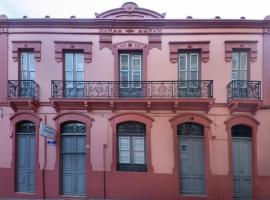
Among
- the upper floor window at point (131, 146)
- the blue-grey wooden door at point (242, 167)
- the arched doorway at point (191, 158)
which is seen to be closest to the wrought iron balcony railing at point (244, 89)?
the blue-grey wooden door at point (242, 167)

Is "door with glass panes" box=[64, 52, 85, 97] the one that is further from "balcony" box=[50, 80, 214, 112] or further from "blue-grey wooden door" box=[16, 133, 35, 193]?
"blue-grey wooden door" box=[16, 133, 35, 193]

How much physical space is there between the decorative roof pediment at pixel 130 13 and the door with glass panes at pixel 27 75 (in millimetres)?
3767

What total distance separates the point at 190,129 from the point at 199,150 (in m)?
1.01

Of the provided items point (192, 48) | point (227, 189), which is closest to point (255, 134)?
point (227, 189)

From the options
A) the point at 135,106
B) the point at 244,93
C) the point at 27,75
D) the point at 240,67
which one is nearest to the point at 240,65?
the point at 240,67

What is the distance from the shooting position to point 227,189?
42.8 feet

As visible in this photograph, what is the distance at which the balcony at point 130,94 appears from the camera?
1320cm

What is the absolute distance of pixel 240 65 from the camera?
45.8ft

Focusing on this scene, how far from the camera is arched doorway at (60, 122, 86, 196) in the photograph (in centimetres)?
1359

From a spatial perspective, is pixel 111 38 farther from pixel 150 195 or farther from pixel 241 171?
pixel 241 171

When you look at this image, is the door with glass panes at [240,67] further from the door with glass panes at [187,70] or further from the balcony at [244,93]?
the door with glass panes at [187,70]

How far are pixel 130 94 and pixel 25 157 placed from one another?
18.3 feet

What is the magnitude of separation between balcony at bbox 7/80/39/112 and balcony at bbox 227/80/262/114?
859 cm

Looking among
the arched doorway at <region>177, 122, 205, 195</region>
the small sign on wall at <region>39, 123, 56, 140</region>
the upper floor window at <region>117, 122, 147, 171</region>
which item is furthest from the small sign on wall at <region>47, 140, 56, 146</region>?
the arched doorway at <region>177, 122, 205, 195</region>
